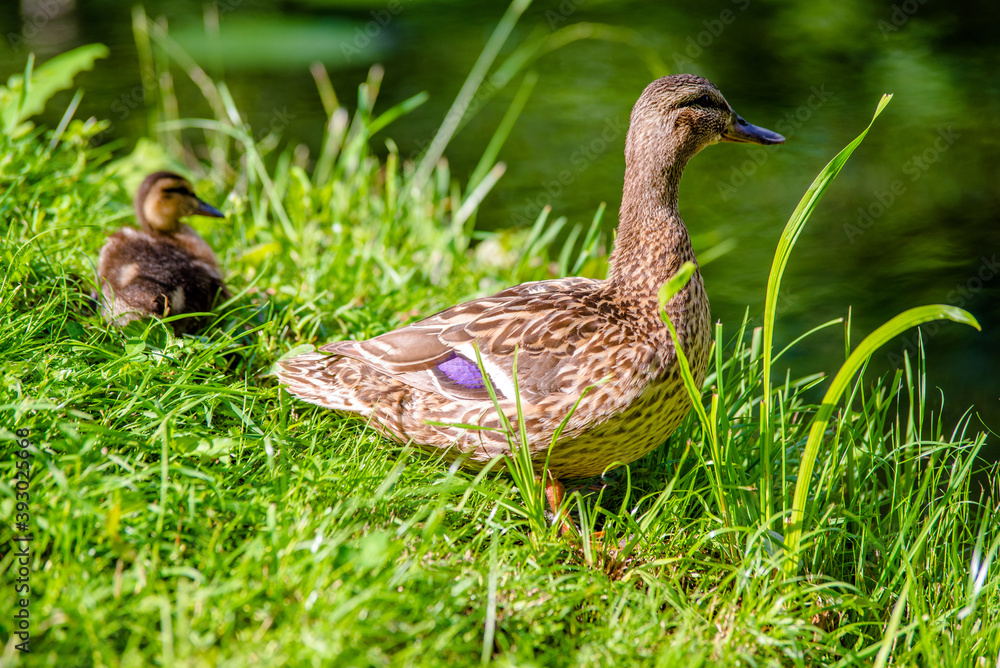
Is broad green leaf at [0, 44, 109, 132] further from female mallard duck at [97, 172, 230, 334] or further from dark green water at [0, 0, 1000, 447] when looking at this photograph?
dark green water at [0, 0, 1000, 447]

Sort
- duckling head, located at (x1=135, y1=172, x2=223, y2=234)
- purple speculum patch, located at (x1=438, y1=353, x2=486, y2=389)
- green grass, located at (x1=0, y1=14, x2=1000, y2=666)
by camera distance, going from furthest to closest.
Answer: duckling head, located at (x1=135, y1=172, x2=223, y2=234)
purple speculum patch, located at (x1=438, y1=353, x2=486, y2=389)
green grass, located at (x1=0, y1=14, x2=1000, y2=666)

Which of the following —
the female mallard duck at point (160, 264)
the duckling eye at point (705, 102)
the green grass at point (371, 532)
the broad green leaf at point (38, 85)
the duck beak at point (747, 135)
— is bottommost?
the green grass at point (371, 532)

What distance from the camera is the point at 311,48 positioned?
8672mm

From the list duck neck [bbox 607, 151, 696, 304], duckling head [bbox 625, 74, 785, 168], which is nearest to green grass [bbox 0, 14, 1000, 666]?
duck neck [bbox 607, 151, 696, 304]

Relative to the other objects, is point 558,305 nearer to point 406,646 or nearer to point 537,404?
point 537,404

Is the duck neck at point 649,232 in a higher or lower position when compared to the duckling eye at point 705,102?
lower

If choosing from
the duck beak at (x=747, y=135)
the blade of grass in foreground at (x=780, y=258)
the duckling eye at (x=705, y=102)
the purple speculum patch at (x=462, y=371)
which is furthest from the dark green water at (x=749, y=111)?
the purple speculum patch at (x=462, y=371)

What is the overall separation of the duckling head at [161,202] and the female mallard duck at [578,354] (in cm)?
105

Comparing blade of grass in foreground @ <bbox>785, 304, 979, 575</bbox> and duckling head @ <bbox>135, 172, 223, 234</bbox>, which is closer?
blade of grass in foreground @ <bbox>785, 304, 979, 575</bbox>

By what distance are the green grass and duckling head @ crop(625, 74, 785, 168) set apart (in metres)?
0.80

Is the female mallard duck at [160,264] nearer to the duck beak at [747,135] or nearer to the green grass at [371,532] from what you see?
the green grass at [371,532]

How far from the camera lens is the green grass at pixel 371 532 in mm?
1974

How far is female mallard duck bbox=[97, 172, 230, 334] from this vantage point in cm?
314

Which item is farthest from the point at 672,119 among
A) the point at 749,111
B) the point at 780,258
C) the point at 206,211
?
the point at 749,111
